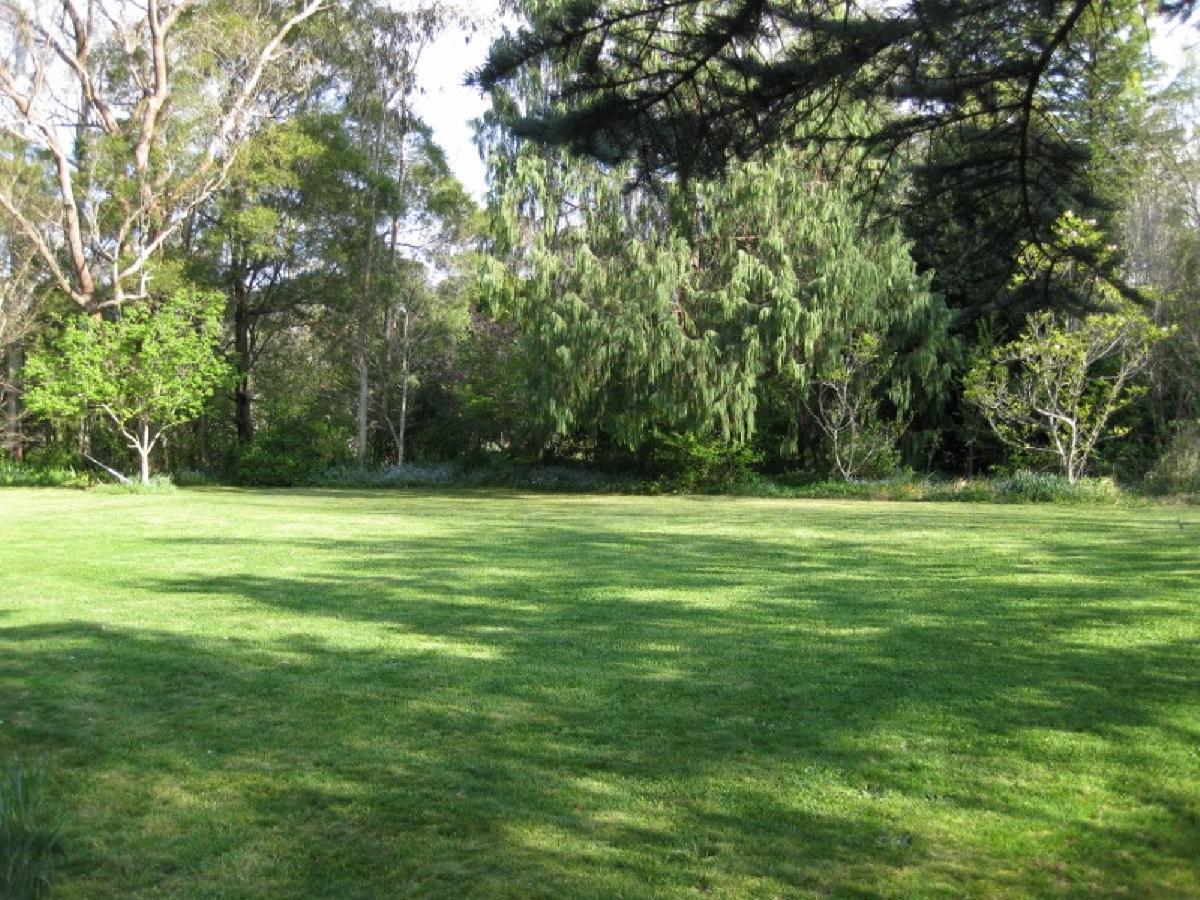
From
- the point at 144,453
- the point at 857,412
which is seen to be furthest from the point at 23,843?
the point at 144,453

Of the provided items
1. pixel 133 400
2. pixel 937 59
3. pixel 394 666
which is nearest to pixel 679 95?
pixel 937 59

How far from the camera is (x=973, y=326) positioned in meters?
22.2

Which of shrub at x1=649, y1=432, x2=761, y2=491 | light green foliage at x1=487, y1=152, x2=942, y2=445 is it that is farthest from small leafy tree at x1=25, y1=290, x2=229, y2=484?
shrub at x1=649, y1=432, x2=761, y2=491

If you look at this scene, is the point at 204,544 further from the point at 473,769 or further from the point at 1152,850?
the point at 1152,850

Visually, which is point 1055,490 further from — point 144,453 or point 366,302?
point 144,453

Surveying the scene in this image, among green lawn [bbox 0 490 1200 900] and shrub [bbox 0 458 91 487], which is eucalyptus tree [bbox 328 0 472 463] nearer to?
shrub [bbox 0 458 91 487]

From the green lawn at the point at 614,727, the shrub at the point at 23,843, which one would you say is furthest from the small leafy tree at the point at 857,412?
→ the shrub at the point at 23,843

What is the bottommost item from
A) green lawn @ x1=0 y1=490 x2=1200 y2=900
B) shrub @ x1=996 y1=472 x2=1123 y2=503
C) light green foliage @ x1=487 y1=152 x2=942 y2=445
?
green lawn @ x1=0 y1=490 x2=1200 y2=900

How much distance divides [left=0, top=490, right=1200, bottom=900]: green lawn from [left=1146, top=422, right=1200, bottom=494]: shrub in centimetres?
1002

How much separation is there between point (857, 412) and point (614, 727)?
18.1m

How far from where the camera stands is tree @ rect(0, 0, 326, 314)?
24578 mm

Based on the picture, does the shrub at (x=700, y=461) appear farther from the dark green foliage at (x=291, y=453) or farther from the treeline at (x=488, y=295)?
the dark green foliage at (x=291, y=453)

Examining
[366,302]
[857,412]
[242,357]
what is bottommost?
[857,412]

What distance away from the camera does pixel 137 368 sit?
23656 mm
